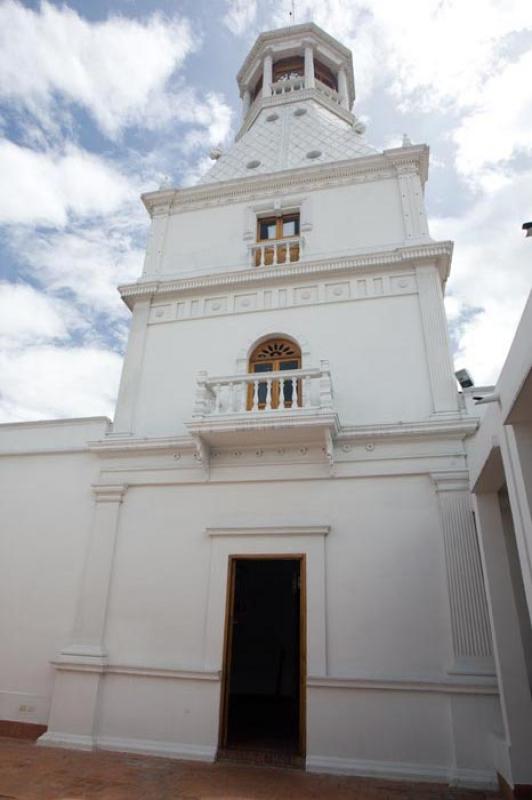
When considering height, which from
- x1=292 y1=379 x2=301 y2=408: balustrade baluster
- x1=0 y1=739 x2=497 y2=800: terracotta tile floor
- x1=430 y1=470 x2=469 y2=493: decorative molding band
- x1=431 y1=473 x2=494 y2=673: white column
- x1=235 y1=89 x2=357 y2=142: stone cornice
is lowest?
x1=0 y1=739 x2=497 y2=800: terracotta tile floor

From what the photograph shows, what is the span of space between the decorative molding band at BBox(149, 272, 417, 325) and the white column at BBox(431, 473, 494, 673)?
11.3ft

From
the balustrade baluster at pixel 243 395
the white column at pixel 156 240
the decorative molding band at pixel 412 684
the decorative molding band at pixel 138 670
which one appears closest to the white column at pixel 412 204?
the balustrade baluster at pixel 243 395

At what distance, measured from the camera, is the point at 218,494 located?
7.52 metres

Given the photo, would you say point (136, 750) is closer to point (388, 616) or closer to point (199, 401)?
point (388, 616)

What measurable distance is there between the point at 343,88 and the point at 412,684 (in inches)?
596

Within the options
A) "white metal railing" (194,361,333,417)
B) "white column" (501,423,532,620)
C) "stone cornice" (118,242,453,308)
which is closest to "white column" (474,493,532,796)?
"white column" (501,423,532,620)

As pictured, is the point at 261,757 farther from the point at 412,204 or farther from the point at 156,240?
the point at 156,240

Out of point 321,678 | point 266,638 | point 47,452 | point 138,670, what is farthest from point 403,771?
point 47,452

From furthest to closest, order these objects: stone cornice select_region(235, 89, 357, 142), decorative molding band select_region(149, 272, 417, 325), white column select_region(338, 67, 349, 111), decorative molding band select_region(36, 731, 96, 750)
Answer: white column select_region(338, 67, 349, 111) < stone cornice select_region(235, 89, 357, 142) < decorative molding band select_region(149, 272, 417, 325) < decorative molding band select_region(36, 731, 96, 750)

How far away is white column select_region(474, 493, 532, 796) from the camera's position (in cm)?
492

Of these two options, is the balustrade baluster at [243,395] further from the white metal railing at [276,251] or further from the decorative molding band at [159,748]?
the decorative molding band at [159,748]

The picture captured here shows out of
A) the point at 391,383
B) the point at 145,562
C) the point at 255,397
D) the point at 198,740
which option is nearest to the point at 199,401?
the point at 255,397

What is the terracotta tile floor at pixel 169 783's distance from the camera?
5051 mm

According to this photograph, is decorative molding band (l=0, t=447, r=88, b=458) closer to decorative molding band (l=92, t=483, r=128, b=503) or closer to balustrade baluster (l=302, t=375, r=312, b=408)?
decorative molding band (l=92, t=483, r=128, b=503)
